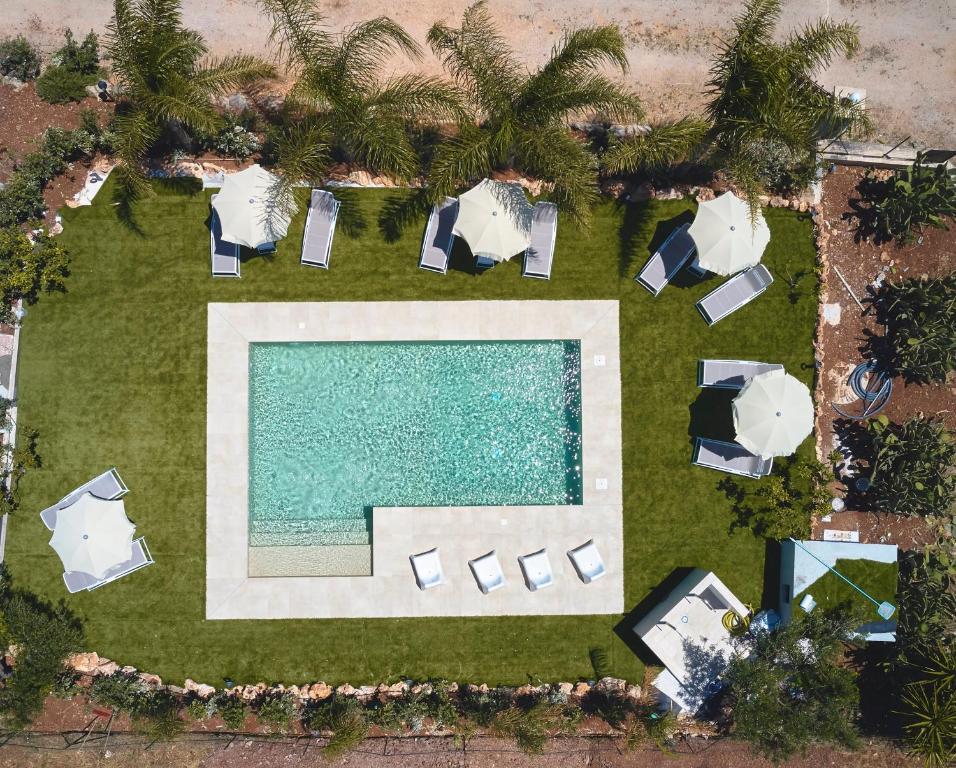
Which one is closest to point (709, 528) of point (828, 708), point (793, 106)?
point (828, 708)

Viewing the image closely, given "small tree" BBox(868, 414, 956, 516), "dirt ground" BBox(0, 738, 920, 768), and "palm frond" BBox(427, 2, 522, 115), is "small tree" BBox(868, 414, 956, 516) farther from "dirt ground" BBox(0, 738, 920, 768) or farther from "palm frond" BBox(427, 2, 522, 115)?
"palm frond" BBox(427, 2, 522, 115)

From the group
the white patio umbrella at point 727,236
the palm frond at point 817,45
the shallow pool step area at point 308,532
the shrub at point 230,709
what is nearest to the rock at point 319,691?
the shrub at point 230,709

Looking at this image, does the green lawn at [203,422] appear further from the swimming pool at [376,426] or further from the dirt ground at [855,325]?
the dirt ground at [855,325]

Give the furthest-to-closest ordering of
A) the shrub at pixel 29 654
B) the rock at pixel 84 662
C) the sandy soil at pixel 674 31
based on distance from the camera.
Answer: the sandy soil at pixel 674 31
the rock at pixel 84 662
the shrub at pixel 29 654

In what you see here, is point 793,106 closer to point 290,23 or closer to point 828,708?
point 290,23

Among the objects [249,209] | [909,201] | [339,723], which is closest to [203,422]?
[249,209]

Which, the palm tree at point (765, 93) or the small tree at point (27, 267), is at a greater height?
the palm tree at point (765, 93)
